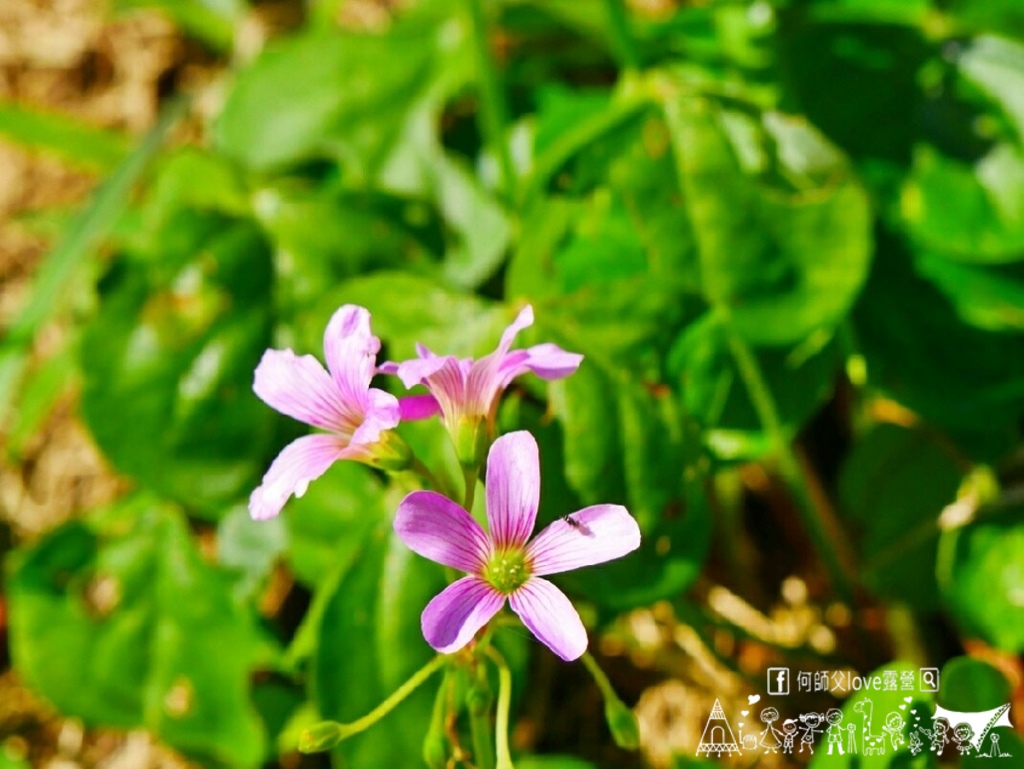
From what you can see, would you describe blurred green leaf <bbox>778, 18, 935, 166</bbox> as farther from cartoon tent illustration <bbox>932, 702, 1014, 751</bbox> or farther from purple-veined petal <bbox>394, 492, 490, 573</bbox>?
purple-veined petal <bbox>394, 492, 490, 573</bbox>

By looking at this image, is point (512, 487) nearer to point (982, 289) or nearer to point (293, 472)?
point (293, 472)

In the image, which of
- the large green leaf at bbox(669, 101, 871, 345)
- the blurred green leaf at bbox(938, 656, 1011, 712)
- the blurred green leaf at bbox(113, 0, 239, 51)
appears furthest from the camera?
the blurred green leaf at bbox(113, 0, 239, 51)

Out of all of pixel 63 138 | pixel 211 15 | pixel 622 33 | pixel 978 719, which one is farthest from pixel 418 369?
pixel 211 15

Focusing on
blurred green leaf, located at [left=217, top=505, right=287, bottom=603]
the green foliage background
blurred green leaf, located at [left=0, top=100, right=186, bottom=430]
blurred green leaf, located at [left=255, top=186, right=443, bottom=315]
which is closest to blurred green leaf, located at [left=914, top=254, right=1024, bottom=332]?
the green foliage background

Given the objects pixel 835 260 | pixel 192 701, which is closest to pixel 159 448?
pixel 192 701

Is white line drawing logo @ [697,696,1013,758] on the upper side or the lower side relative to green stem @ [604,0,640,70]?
lower

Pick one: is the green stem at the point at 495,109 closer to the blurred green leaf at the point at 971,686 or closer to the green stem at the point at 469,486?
the green stem at the point at 469,486
